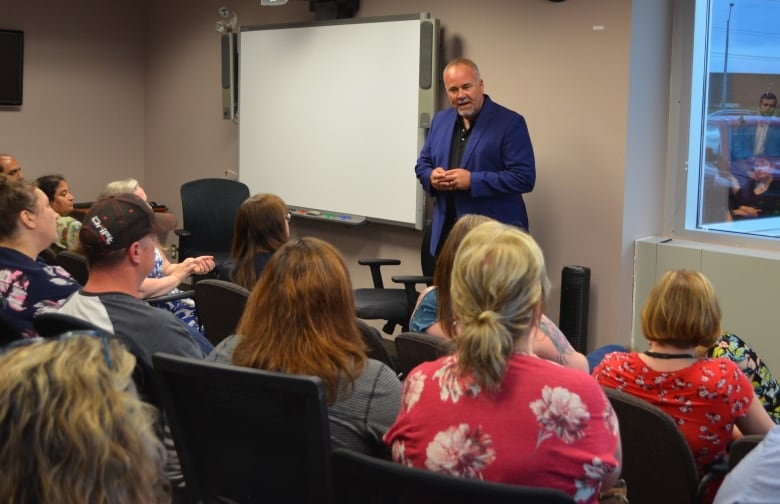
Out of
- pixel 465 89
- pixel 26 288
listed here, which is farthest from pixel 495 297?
pixel 465 89

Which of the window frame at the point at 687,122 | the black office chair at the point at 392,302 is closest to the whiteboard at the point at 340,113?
the black office chair at the point at 392,302

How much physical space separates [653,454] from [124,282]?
1.45 meters

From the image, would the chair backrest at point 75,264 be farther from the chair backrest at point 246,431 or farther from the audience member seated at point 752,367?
the audience member seated at point 752,367

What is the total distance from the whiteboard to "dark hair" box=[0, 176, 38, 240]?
264 centimetres

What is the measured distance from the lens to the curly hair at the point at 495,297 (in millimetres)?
1673

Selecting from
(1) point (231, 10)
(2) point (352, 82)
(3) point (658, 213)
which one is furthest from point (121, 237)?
(1) point (231, 10)

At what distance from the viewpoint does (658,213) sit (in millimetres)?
4723

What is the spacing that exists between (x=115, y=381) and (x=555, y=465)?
33.6 inches

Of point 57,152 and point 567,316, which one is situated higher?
point 57,152

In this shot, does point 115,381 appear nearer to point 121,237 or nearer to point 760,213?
point 121,237

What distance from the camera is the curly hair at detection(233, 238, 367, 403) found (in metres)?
1.96

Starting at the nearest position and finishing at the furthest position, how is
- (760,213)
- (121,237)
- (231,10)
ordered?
(121,237), (760,213), (231,10)

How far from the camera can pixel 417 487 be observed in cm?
141

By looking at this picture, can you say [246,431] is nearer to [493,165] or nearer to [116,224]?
[116,224]
